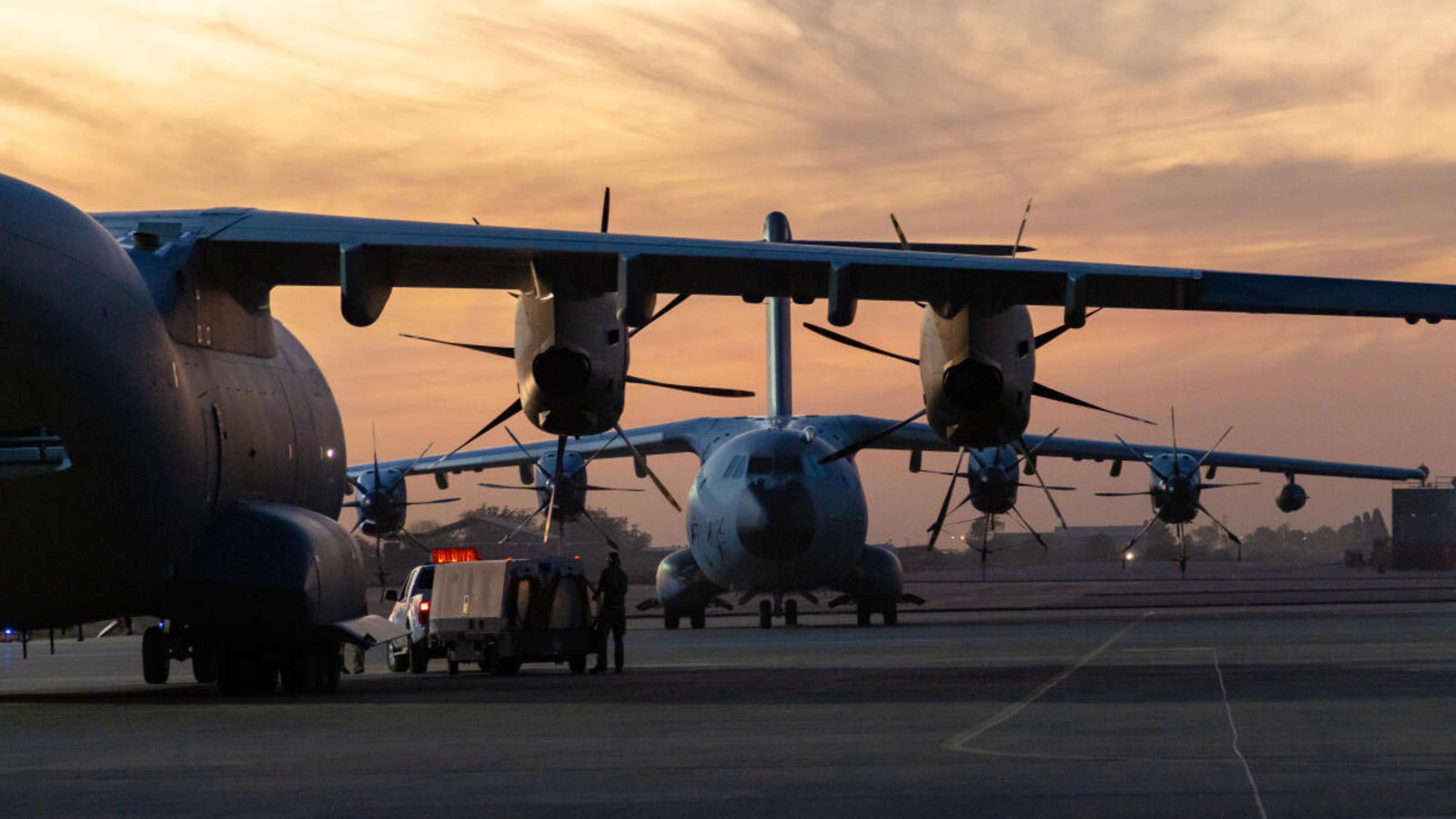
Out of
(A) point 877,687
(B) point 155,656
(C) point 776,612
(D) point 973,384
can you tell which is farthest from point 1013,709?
(C) point 776,612

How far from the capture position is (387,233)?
1778 cm

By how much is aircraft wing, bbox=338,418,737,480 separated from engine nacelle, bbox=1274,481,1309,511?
63.1ft

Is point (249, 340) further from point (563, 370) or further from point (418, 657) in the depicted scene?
point (418, 657)

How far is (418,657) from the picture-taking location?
26.9 meters

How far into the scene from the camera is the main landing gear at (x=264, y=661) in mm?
19031

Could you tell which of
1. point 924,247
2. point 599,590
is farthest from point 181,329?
point 924,247

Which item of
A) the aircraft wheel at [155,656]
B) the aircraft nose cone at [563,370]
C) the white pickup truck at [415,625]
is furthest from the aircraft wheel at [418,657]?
the aircraft nose cone at [563,370]

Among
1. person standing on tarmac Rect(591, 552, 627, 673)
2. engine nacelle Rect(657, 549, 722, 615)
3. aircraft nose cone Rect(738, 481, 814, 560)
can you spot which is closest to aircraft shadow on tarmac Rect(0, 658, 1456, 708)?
person standing on tarmac Rect(591, 552, 627, 673)

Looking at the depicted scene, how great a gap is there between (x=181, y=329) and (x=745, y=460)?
19155 mm

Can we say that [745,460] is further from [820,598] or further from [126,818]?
[820,598]

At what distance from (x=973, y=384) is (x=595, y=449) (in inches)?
927

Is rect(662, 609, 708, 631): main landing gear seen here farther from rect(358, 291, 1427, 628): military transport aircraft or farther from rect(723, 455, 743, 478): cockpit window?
rect(723, 455, 743, 478): cockpit window

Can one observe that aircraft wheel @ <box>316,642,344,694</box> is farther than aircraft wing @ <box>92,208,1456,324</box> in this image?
Yes

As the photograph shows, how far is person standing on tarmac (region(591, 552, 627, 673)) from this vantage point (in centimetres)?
2402
